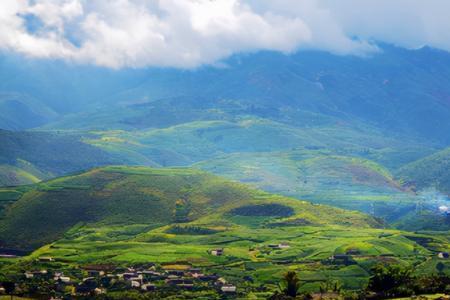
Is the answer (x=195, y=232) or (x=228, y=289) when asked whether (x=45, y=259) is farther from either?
(x=228, y=289)

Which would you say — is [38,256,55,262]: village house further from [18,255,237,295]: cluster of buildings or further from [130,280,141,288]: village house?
[130,280,141,288]: village house

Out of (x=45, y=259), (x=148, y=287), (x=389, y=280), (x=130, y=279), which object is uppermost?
(x=45, y=259)

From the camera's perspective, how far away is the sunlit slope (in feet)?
465

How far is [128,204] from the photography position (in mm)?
156875

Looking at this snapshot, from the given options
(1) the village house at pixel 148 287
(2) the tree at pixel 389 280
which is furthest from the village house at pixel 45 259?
(2) the tree at pixel 389 280

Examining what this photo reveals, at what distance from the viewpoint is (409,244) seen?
417 ft

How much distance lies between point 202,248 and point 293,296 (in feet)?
150

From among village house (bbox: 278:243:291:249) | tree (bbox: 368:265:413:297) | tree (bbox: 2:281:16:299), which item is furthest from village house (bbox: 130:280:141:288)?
village house (bbox: 278:243:291:249)

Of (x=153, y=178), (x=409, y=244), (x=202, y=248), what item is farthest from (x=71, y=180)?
(x=409, y=244)

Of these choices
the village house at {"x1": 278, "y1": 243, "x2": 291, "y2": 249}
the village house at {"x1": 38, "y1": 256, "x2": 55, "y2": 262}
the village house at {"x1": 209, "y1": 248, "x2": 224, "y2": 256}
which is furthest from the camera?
the village house at {"x1": 278, "y1": 243, "x2": 291, "y2": 249}

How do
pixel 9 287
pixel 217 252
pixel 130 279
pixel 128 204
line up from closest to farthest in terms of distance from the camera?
pixel 9 287
pixel 130 279
pixel 217 252
pixel 128 204

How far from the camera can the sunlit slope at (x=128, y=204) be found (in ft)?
465

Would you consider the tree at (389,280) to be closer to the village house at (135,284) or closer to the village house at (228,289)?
the village house at (228,289)

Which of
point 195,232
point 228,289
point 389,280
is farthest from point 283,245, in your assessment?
point 389,280
